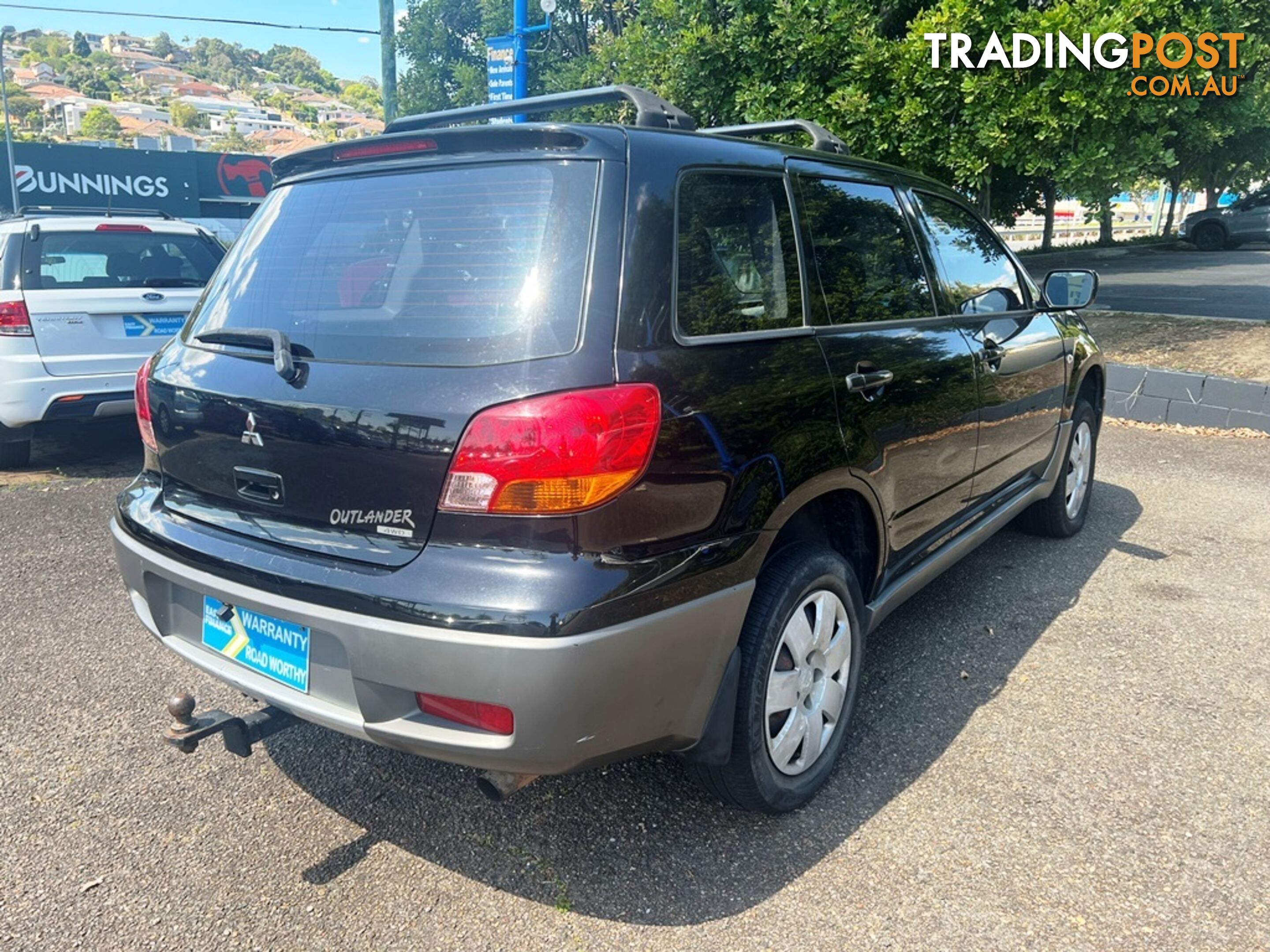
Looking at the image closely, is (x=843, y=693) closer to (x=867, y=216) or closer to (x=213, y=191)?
(x=867, y=216)

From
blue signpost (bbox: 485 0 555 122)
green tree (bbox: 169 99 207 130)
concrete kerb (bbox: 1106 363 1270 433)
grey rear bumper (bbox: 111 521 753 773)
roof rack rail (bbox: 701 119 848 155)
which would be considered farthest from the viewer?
green tree (bbox: 169 99 207 130)

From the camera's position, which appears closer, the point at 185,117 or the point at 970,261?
the point at 970,261

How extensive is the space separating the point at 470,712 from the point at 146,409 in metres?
1.42

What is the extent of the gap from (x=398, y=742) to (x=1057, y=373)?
351cm

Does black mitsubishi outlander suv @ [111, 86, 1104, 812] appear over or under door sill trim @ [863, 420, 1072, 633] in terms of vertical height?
over

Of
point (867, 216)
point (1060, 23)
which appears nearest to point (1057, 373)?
point (867, 216)

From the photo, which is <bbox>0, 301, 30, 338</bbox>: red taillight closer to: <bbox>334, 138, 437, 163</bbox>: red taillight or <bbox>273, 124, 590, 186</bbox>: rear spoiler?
<bbox>273, 124, 590, 186</bbox>: rear spoiler

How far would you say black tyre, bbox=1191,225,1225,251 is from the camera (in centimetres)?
2531

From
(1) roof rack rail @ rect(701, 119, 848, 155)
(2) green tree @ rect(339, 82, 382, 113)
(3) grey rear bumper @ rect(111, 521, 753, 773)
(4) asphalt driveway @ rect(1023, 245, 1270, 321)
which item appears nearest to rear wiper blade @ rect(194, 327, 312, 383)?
(3) grey rear bumper @ rect(111, 521, 753, 773)

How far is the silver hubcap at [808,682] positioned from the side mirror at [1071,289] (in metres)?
2.43

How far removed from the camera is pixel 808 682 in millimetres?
2613

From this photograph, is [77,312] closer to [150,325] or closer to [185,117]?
[150,325]

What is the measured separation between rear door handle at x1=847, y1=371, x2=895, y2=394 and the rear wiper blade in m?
1.46

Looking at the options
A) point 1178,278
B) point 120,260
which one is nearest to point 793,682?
point 120,260
